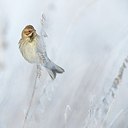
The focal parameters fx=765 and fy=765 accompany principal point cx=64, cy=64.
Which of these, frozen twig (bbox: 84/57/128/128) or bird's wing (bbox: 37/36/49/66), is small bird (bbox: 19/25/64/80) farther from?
frozen twig (bbox: 84/57/128/128)

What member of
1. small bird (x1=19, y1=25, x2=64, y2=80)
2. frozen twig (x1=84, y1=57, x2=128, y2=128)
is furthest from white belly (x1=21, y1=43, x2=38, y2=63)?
frozen twig (x1=84, y1=57, x2=128, y2=128)

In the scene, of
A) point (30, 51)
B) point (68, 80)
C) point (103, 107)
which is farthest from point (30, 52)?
point (68, 80)

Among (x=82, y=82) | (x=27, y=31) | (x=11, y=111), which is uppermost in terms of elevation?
(x=27, y=31)

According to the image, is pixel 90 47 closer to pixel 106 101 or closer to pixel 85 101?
pixel 85 101

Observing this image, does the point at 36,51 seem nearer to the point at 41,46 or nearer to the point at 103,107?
the point at 41,46

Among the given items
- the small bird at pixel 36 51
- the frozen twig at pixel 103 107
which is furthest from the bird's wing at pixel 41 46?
A: the frozen twig at pixel 103 107

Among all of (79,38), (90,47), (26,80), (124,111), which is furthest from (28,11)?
(124,111)

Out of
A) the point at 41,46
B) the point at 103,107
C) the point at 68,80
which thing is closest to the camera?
the point at 103,107
